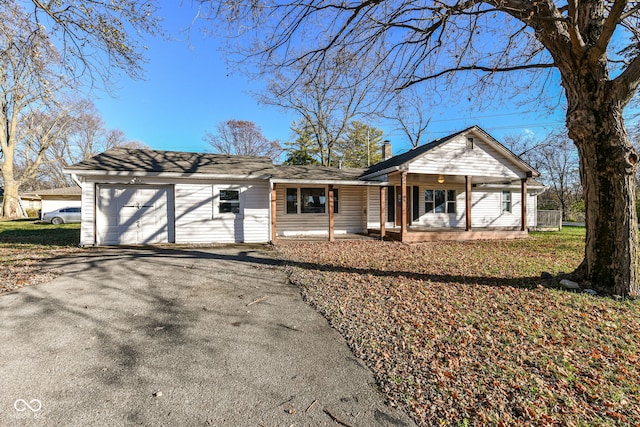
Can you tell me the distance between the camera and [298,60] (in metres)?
6.42

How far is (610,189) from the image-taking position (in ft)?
16.3

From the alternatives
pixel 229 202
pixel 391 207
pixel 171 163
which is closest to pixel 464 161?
pixel 391 207

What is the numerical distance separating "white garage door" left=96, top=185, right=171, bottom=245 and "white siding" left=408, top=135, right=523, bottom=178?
33.7 ft

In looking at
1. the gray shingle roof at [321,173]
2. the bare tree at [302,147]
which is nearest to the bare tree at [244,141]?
the bare tree at [302,147]

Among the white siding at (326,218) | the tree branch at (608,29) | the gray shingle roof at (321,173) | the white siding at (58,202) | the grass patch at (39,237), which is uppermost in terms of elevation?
the tree branch at (608,29)

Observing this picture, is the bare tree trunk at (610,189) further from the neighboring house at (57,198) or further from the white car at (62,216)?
the neighboring house at (57,198)

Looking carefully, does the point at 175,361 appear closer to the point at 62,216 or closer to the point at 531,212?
the point at 531,212

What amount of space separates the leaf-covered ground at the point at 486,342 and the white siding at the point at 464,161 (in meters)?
6.84

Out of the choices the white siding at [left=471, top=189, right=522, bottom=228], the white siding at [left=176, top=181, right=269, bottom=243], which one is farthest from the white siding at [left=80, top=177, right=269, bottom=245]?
the white siding at [left=471, top=189, right=522, bottom=228]

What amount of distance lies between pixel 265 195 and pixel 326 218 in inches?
146

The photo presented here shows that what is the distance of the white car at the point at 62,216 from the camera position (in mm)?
22219

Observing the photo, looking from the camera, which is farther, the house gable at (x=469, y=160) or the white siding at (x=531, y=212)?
the white siding at (x=531, y=212)

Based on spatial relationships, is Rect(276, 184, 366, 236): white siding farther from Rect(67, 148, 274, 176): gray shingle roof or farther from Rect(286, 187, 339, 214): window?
Rect(67, 148, 274, 176): gray shingle roof

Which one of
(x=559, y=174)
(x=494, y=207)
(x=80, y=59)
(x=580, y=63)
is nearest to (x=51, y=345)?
(x=80, y=59)
